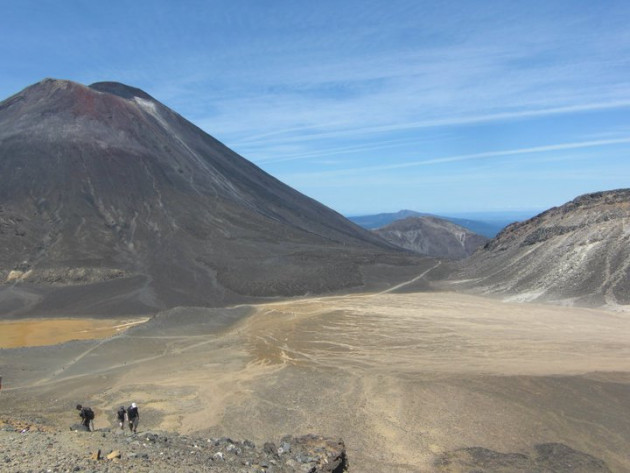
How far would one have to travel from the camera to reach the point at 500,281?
1779 inches

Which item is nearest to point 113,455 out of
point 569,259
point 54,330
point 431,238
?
point 54,330

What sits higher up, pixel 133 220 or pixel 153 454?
pixel 133 220

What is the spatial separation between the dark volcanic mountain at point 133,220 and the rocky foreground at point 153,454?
3140 centimetres

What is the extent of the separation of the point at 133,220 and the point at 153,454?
51.4 m

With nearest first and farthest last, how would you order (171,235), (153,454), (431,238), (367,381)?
(153,454)
(367,381)
(171,235)
(431,238)

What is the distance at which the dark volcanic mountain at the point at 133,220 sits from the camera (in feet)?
151

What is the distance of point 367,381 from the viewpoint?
20672 millimetres

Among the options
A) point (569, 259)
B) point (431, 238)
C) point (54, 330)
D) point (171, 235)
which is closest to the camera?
point (54, 330)

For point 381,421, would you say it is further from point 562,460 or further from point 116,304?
point 116,304

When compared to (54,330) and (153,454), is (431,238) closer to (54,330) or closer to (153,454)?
(54,330)

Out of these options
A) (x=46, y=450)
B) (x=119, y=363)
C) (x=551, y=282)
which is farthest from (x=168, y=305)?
(x=46, y=450)

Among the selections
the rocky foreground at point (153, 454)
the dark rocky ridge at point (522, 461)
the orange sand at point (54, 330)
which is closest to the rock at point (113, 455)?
the rocky foreground at point (153, 454)

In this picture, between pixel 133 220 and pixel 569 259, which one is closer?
pixel 569 259

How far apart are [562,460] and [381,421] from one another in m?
5.21
